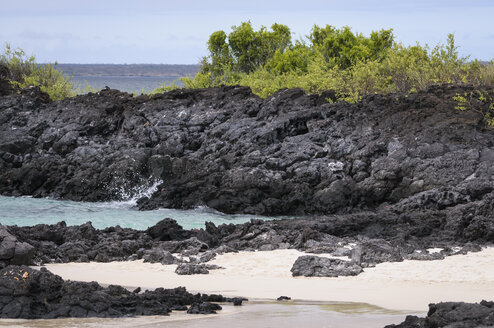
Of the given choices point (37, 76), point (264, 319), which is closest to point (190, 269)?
point (264, 319)

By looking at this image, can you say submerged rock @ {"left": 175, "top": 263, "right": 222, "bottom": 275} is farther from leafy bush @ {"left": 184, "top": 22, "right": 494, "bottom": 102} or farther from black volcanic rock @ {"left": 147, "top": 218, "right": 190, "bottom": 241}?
leafy bush @ {"left": 184, "top": 22, "right": 494, "bottom": 102}

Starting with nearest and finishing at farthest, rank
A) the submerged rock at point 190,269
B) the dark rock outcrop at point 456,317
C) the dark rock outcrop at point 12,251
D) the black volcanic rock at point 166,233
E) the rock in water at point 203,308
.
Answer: the dark rock outcrop at point 456,317, the rock in water at point 203,308, the dark rock outcrop at point 12,251, the submerged rock at point 190,269, the black volcanic rock at point 166,233

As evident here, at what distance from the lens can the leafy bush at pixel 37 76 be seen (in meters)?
34.5

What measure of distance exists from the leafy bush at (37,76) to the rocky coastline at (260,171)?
68.7 inches

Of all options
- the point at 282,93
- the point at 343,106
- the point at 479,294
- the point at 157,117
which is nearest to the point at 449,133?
the point at 343,106

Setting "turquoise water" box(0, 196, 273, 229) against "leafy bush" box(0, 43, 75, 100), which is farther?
"leafy bush" box(0, 43, 75, 100)

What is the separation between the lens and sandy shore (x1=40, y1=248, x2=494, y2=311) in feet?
36.1

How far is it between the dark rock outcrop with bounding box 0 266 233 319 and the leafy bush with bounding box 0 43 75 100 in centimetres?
2557

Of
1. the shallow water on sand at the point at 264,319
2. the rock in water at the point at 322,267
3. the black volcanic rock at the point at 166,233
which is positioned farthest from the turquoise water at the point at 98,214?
the shallow water on sand at the point at 264,319

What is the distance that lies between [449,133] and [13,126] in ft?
54.8

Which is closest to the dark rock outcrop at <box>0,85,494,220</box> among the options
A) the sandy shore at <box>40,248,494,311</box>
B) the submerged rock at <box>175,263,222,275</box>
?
the sandy shore at <box>40,248,494,311</box>

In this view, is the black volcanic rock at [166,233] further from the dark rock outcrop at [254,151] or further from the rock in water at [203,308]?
the rock in water at [203,308]

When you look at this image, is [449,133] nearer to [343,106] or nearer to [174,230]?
[343,106]

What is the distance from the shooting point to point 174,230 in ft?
55.4
